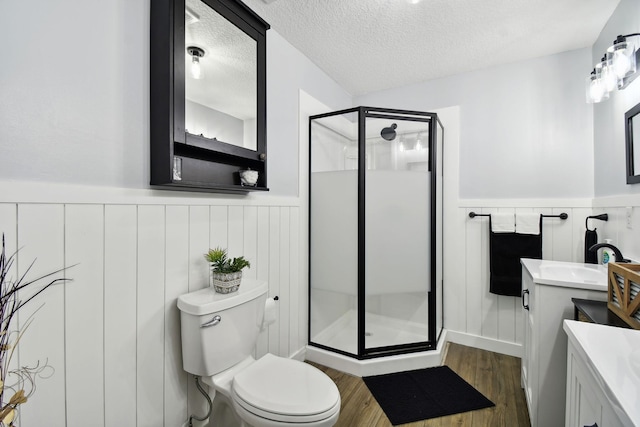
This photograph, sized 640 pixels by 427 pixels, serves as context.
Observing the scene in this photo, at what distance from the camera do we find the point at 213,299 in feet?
4.19

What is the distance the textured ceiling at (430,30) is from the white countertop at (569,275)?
60.9 inches

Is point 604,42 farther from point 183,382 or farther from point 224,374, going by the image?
point 183,382

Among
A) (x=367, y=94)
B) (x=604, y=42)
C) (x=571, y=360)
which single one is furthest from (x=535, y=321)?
(x=367, y=94)

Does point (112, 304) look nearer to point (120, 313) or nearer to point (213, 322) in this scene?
point (120, 313)

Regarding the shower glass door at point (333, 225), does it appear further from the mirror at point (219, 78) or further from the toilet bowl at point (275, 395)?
the toilet bowl at point (275, 395)

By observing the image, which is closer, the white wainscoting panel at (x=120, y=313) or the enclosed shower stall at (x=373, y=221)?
the white wainscoting panel at (x=120, y=313)

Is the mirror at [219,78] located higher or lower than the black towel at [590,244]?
higher

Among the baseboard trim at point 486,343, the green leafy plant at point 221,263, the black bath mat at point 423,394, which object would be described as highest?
the green leafy plant at point 221,263

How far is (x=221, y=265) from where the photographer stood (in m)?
1.37

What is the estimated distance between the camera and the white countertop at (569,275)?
1.26 meters

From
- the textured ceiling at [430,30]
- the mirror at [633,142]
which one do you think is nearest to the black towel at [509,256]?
the mirror at [633,142]

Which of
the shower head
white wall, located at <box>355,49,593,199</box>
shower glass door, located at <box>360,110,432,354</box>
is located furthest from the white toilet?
white wall, located at <box>355,49,593,199</box>

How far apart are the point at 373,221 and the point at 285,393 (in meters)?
1.27

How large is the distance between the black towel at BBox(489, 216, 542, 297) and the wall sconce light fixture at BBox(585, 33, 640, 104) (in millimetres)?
1045
